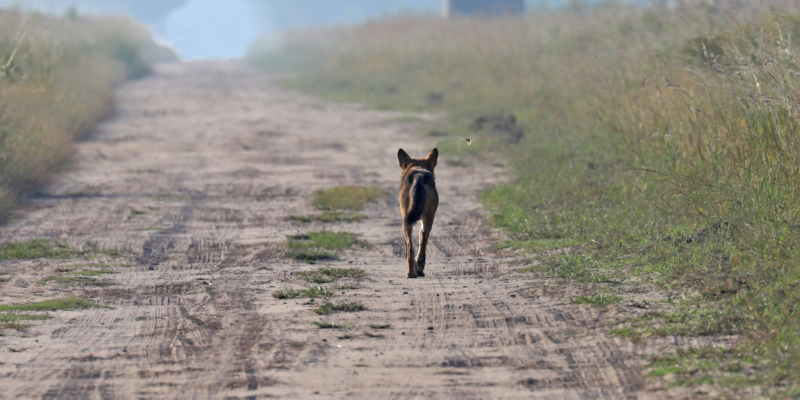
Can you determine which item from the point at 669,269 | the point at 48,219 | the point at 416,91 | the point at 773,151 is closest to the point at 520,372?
the point at 669,269

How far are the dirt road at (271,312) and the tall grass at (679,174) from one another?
1.47 ft

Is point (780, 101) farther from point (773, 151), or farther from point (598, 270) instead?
point (598, 270)

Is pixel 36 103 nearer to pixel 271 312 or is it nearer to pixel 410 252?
pixel 410 252

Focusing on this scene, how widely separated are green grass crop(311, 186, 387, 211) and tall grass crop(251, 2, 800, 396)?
1.36 metres

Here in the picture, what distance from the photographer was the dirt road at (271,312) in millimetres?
4398

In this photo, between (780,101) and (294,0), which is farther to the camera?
(294,0)

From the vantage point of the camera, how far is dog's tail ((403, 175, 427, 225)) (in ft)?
20.2

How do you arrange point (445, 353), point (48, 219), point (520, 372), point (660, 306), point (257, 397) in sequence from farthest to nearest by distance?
point (48, 219), point (660, 306), point (445, 353), point (520, 372), point (257, 397)

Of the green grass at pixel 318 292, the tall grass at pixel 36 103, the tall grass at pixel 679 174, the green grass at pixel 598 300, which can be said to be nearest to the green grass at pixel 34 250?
the tall grass at pixel 36 103

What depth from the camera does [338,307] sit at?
5676mm

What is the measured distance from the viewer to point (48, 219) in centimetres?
895

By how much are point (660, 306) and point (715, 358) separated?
39.3 inches

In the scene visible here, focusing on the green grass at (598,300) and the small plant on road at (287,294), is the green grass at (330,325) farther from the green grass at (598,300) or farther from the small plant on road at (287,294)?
the green grass at (598,300)

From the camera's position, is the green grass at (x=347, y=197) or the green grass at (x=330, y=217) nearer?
the green grass at (x=330, y=217)
